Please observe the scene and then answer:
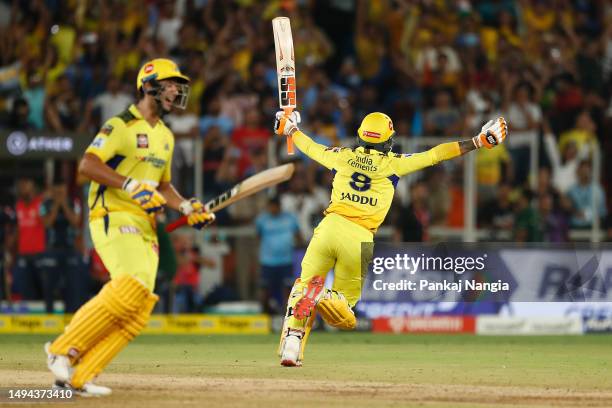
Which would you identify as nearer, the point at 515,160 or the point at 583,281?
the point at 583,281

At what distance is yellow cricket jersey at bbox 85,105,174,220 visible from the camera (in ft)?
28.6

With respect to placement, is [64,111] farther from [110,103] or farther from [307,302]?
[307,302]

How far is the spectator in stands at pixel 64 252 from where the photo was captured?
16.1 metres

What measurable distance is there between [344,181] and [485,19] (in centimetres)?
1009

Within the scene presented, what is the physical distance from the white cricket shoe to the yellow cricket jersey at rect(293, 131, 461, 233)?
1.08 m

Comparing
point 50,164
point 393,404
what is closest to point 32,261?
point 50,164

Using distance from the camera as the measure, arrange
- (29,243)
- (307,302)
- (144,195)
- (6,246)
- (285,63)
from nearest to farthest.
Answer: (144,195) → (307,302) → (285,63) → (29,243) → (6,246)

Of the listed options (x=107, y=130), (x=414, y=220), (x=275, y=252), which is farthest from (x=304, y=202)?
(x=107, y=130)

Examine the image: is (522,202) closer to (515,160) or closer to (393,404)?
(515,160)

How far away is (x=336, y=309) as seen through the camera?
34.4 feet

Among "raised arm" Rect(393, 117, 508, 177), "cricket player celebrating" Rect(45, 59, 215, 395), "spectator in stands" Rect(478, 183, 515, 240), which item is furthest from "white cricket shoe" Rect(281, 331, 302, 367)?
"spectator in stands" Rect(478, 183, 515, 240)

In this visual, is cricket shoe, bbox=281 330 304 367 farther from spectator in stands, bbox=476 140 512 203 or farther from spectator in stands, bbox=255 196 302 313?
Result: spectator in stands, bbox=476 140 512 203

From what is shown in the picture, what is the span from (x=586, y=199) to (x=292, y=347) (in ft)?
26.1

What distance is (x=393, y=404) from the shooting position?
834cm
